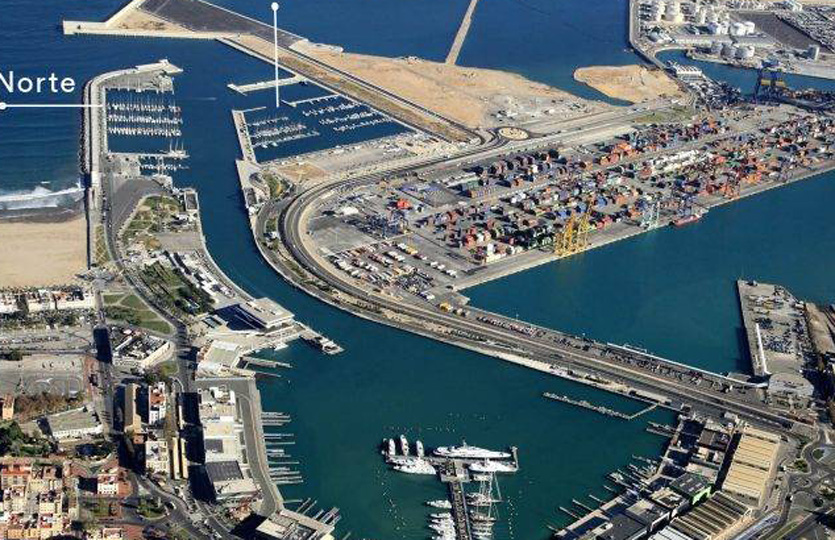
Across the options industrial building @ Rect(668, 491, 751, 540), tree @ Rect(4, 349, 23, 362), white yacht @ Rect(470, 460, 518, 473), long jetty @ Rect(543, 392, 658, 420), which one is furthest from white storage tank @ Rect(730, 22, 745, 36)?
tree @ Rect(4, 349, 23, 362)

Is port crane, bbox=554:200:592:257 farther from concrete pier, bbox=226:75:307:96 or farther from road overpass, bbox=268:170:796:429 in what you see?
concrete pier, bbox=226:75:307:96

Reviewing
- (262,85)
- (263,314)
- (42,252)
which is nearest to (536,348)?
(263,314)

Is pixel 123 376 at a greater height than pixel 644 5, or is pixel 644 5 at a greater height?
pixel 644 5

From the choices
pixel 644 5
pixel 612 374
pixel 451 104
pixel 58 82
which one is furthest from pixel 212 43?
pixel 612 374

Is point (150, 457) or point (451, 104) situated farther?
point (451, 104)

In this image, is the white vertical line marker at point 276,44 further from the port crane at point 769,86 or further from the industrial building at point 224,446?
the industrial building at point 224,446

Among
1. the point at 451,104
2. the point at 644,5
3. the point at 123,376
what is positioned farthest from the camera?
the point at 644,5

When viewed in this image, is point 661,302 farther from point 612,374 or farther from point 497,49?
point 497,49
